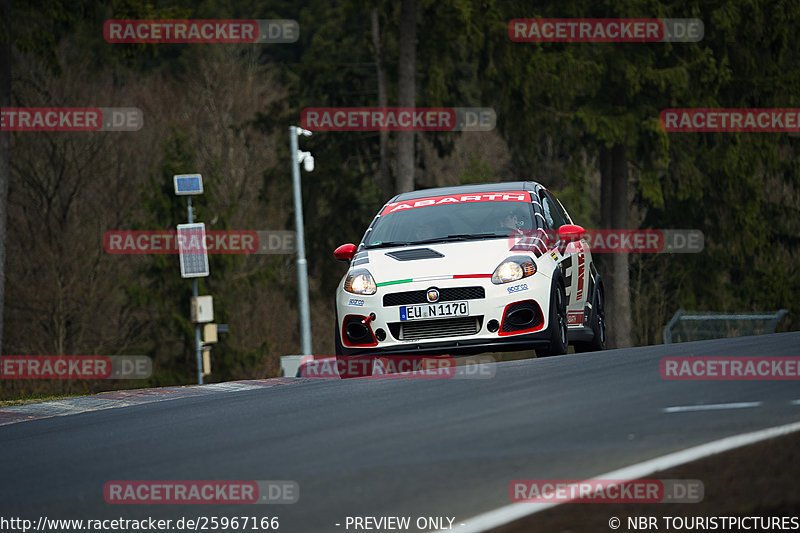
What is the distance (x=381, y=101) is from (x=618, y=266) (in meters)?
10.5

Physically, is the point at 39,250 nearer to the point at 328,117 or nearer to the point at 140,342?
the point at 140,342

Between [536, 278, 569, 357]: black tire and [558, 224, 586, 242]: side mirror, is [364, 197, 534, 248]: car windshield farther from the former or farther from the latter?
[536, 278, 569, 357]: black tire

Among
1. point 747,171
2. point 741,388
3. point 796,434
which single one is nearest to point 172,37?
point 747,171

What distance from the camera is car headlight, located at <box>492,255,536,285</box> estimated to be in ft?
36.7

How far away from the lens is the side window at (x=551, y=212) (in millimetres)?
13000

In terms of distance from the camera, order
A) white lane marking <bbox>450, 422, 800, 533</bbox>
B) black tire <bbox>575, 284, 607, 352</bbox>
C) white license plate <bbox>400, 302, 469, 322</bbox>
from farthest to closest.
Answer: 1. black tire <bbox>575, 284, 607, 352</bbox>
2. white license plate <bbox>400, 302, 469, 322</bbox>
3. white lane marking <bbox>450, 422, 800, 533</bbox>

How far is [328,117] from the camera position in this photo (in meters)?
38.3

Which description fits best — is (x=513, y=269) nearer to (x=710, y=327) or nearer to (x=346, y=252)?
(x=346, y=252)

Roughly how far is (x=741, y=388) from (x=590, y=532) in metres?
3.86

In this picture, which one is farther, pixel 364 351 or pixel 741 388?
pixel 364 351

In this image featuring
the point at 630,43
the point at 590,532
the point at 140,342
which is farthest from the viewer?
the point at 140,342

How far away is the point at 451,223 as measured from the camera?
40.7 ft

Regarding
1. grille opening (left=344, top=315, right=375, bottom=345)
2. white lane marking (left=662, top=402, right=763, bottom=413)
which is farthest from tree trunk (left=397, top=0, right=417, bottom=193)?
white lane marking (left=662, top=402, right=763, bottom=413)

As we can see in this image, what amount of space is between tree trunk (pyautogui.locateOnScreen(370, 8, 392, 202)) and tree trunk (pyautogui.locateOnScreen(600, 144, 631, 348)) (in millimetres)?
7459
